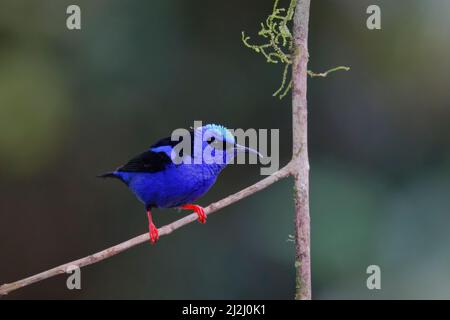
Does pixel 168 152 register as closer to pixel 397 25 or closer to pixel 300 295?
pixel 300 295

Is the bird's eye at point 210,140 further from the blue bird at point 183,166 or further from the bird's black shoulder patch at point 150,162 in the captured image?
the bird's black shoulder patch at point 150,162

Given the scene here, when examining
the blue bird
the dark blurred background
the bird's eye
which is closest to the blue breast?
the blue bird

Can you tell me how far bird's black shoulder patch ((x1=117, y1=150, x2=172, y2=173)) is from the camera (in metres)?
4.61

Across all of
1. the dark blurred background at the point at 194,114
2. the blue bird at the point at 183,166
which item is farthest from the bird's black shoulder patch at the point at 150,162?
the dark blurred background at the point at 194,114

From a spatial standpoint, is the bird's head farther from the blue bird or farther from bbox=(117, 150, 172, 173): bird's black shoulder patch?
bbox=(117, 150, 172, 173): bird's black shoulder patch

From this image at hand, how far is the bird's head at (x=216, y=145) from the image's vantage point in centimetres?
434

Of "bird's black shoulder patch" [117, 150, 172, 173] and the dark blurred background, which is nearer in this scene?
"bird's black shoulder patch" [117, 150, 172, 173]

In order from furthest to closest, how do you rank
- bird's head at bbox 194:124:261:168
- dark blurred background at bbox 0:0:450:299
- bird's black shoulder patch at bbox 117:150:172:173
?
dark blurred background at bbox 0:0:450:299, bird's black shoulder patch at bbox 117:150:172:173, bird's head at bbox 194:124:261:168

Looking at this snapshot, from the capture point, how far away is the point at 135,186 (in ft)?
15.8

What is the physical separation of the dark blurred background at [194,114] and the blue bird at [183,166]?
2360 millimetres

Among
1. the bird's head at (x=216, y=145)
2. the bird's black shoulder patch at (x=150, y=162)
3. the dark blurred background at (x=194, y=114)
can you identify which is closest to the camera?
the bird's head at (x=216, y=145)

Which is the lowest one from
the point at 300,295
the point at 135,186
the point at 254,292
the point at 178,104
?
the point at 254,292
